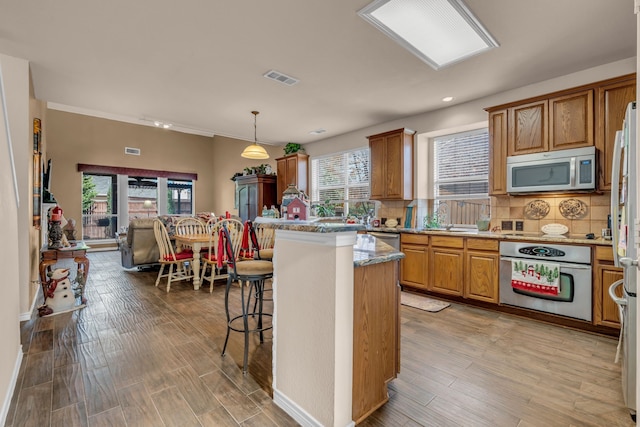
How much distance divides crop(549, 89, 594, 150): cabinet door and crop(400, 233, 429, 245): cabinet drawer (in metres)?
1.71

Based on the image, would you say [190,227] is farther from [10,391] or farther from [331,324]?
[331,324]

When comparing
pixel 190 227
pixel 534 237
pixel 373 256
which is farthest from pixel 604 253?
pixel 190 227

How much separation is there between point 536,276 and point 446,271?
953 millimetres

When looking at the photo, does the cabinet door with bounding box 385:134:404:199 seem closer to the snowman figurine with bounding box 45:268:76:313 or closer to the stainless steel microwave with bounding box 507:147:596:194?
the stainless steel microwave with bounding box 507:147:596:194

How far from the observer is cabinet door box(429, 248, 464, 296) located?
3695mm

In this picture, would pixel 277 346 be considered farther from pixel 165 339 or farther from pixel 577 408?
pixel 577 408

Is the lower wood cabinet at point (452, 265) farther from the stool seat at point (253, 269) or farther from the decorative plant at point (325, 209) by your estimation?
the stool seat at point (253, 269)

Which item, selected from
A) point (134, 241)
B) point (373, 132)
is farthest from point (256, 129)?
point (134, 241)

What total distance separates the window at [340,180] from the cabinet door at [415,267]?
1732mm

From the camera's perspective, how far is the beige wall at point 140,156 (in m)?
7.64

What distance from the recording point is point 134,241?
5137mm

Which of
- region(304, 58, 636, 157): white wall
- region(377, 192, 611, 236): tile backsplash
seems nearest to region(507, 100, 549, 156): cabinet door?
region(304, 58, 636, 157): white wall

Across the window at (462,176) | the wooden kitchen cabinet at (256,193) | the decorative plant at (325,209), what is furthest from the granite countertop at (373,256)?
the wooden kitchen cabinet at (256,193)

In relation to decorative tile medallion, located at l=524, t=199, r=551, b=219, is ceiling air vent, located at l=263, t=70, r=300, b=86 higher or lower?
higher
